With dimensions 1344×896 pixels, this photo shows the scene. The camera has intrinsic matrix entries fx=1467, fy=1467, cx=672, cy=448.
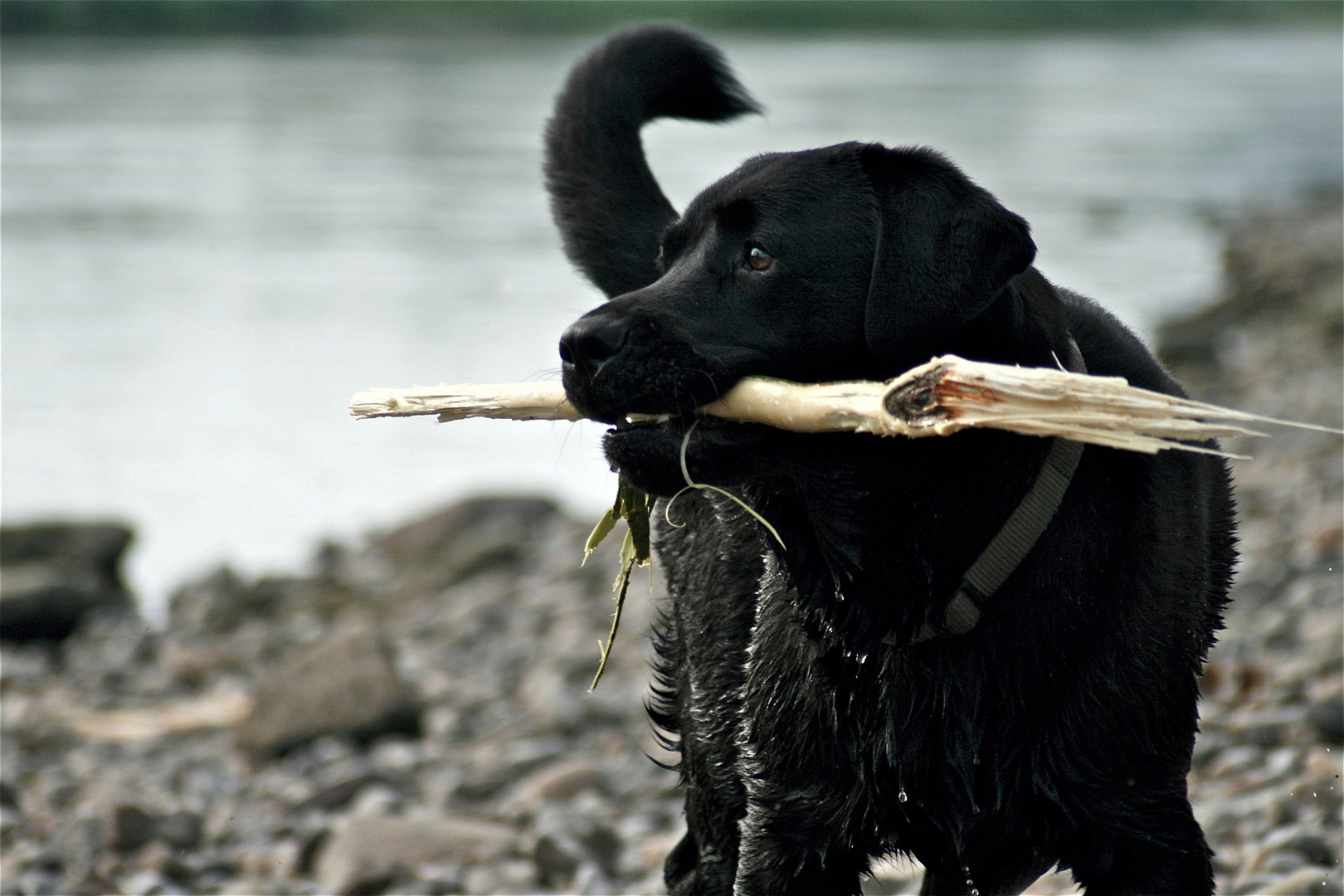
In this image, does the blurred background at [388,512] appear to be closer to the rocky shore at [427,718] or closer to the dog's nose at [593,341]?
the rocky shore at [427,718]

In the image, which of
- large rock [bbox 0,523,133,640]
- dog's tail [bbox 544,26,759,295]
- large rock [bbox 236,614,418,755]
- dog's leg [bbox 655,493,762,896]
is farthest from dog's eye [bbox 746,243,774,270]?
large rock [bbox 0,523,133,640]

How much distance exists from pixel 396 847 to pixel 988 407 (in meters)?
3.32

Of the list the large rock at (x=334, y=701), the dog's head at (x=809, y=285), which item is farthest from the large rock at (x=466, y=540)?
the dog's head at (x=809, y=285)

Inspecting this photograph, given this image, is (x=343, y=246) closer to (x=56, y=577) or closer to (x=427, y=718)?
(x=56, y=577)

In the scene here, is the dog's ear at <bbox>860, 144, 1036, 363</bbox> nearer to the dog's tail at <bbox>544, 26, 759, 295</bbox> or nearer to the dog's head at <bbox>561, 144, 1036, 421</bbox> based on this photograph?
the dog's head at <bbox>561, 144, 1036, 421</bbox>

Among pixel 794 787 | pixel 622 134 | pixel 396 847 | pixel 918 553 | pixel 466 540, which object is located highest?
pixel 622 134

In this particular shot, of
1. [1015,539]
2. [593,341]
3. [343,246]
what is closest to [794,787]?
[1015,539]

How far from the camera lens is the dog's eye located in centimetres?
310

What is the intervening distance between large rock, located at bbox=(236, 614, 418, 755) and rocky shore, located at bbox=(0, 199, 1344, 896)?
0.03ft

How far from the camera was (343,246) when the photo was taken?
2117 centimetres

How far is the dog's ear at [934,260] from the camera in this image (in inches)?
113

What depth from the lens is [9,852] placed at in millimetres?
5551

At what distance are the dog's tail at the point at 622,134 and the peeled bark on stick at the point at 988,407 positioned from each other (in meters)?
1.34

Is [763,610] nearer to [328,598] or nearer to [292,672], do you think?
[292,672]
